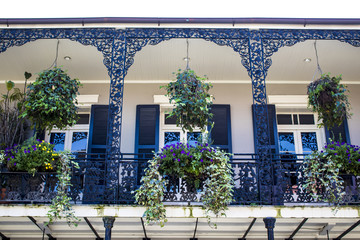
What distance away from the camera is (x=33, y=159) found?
7.02 meters

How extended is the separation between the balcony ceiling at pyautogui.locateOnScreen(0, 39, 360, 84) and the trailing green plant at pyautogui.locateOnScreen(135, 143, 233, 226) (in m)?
2.46

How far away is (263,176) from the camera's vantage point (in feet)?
23.2

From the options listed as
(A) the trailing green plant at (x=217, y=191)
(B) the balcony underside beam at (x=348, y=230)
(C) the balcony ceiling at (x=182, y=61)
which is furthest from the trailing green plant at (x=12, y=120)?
(B) the balcony underside beam at (x=348, y=230)

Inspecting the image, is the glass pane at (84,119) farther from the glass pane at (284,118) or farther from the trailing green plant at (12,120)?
the glass pane at (284,118)

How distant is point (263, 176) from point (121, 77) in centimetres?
319

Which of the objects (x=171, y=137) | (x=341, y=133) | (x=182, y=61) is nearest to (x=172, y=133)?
(x=171, y=137)

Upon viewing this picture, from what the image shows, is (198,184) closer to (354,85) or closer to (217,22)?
(217,22)

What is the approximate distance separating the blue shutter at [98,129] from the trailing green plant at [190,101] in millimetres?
2368

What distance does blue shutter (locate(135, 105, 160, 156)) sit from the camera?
9.10m

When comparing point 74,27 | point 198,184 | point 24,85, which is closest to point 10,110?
point 24,85

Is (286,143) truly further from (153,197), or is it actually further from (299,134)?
(153,197)

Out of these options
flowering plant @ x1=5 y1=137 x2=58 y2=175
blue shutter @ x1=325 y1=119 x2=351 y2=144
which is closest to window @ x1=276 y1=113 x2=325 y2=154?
blue shutter @ x1=325 y1=119 x2=351 y2=144

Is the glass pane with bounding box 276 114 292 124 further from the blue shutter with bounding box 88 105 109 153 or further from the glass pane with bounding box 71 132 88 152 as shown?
the glass pane with bounding box 71 132 88 152

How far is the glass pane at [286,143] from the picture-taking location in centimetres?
944
